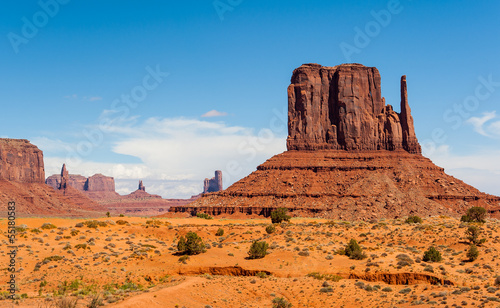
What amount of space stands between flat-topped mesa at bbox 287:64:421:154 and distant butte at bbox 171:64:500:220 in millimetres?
244

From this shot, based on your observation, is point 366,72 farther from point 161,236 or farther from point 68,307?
point 68,307

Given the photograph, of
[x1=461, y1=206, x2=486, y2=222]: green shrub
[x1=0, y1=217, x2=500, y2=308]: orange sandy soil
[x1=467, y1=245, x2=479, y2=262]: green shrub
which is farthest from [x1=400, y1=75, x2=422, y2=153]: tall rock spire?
[x1=467, y1=245, x2=479, y2=262]: green shrub

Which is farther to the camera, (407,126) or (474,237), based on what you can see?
(407,126)

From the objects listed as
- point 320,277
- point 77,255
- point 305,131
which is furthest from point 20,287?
point 305,131

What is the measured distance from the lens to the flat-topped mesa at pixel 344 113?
124 meters

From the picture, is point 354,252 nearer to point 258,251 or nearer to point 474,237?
point 258,251

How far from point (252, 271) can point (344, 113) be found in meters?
95.2

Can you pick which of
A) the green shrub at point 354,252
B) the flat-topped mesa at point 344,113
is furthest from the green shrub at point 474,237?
the flat-topped mesa at point 344,113

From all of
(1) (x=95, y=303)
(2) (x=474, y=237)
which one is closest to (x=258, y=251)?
(1) (x=95, y=303)

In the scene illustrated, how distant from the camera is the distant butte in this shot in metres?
100

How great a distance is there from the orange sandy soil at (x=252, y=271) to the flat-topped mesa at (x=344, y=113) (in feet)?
243

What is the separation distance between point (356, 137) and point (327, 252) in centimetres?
8545

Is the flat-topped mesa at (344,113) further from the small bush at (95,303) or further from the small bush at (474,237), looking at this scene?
the small bush at (95,303)

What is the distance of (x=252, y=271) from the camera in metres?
37.0
